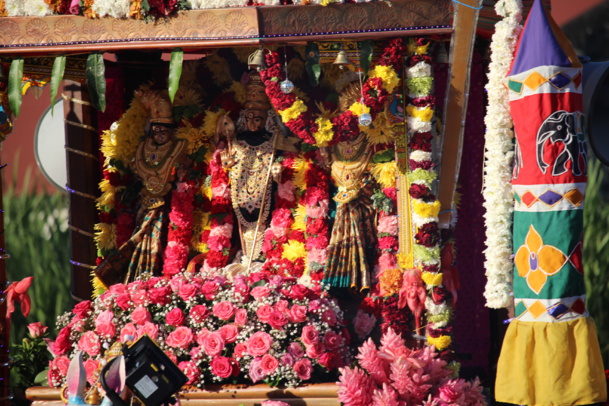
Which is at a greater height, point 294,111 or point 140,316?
point 294,111

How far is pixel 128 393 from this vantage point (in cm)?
690

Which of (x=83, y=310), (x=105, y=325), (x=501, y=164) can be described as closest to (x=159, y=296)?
(x=105, y=325)

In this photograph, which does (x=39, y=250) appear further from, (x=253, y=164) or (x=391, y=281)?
(x=391, y=281)

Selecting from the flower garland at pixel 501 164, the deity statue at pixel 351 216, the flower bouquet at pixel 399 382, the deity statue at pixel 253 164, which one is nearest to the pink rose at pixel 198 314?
the deity statue at pixel 253 164

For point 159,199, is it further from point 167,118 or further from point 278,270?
point 278,270

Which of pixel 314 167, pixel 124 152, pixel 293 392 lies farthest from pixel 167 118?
pixel 293 392

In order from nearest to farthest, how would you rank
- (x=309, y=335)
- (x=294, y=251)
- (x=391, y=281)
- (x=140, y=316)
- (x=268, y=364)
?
(x=268, y=364), (x=309, y=335), (x=140, y=316), (x=391, y=281), (x=294, y=251)

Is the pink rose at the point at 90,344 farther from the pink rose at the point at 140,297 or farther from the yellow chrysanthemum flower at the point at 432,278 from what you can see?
the yellow chrysanthemum flower at the point at 432,278

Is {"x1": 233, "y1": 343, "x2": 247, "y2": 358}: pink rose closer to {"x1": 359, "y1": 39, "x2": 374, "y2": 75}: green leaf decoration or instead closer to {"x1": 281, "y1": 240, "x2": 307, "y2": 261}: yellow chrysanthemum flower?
→ {"x1": 281, "y1": 240, "x2": 307, "y2": 261}: yellow chrysanthemum flower

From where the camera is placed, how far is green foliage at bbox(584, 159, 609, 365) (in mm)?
10508

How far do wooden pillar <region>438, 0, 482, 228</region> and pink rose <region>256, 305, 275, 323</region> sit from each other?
A: 5.83 ft

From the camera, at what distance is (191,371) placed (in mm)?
8102

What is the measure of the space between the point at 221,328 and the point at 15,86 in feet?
9.70

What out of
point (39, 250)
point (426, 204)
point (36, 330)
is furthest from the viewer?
point (39, 250)
